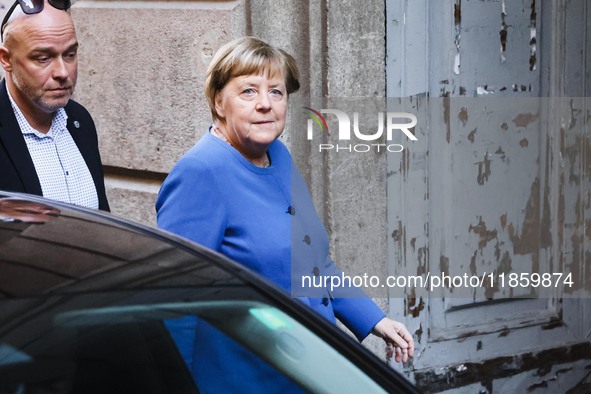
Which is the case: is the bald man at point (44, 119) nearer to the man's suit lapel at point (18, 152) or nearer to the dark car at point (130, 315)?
the man's suit lapel at point (18, 152)

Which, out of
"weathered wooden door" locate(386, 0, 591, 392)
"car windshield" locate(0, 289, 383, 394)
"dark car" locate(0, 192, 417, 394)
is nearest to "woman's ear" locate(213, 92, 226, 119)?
"dark car" locate(0, 192, 417, 394)

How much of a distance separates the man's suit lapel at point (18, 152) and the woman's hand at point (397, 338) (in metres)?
1.05

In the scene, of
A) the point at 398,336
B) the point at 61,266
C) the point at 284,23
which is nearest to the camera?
the point at 61,266

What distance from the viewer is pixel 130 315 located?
2.23m

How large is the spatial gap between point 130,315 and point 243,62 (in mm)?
1436

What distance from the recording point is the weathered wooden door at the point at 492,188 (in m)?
5.38

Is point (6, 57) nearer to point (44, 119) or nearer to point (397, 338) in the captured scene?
point (44, 119)

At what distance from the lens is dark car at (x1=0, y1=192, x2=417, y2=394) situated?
6.98ft

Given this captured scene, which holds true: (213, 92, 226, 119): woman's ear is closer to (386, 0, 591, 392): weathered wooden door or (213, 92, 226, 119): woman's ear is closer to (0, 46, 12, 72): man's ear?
(0, 46, 12, 72): man's ear

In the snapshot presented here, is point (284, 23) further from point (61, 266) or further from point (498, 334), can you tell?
point (61, 266)

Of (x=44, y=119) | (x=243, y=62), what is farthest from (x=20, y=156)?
(x=243, y=62)

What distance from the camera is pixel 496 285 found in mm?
5652

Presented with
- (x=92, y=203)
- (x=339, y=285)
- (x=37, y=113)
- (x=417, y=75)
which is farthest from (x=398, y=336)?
(x=417, y=75)

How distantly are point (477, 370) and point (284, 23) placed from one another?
1.72 metres
